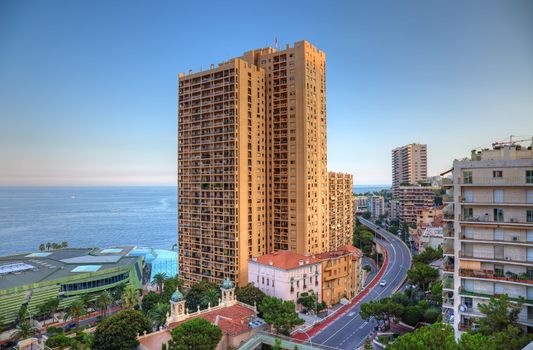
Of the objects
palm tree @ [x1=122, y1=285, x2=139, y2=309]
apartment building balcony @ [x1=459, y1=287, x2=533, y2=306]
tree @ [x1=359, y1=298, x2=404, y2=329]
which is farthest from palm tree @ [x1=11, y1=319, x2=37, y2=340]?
apartment building balcony @ [x1=459, y1=287, x2=533, y2=306]

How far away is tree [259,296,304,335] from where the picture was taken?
5306cm

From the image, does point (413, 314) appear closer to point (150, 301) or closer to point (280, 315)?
point (280, 315)

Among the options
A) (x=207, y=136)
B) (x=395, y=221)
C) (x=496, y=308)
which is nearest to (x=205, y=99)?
(x=207, y=136)

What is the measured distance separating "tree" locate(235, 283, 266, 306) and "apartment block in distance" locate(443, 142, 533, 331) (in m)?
32.7

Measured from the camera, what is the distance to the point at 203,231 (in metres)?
92.1

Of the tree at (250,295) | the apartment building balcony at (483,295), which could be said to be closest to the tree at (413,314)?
the apartment building balcony at (483,295)

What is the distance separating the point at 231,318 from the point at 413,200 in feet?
420

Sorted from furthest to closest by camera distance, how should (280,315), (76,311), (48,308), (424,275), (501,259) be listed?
(48,308), (424,275), (76,311), (280,315), (501,259)

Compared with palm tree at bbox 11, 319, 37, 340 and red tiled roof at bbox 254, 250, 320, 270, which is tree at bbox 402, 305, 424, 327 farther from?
palm tree at bbox 11, 319, 37, 340

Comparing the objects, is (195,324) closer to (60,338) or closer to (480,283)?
(60,338)

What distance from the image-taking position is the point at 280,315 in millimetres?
53375

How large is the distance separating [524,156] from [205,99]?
71.7 meters

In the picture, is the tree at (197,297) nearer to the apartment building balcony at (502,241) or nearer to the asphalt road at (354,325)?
the asphalt road at (354,325)

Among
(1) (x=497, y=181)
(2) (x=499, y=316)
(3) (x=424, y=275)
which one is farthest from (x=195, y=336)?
(3) (x=424, y=275)
